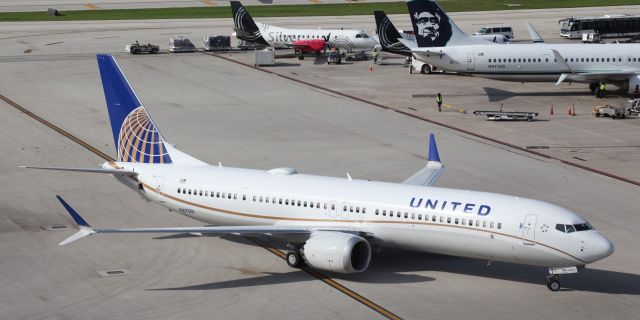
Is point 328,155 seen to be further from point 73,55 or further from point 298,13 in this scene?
point 298,13

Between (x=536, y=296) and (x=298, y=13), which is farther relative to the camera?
(x=298, y=13)

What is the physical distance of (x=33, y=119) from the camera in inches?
2938

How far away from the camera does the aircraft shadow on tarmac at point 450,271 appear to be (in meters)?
38.5

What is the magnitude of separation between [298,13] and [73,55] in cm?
5163

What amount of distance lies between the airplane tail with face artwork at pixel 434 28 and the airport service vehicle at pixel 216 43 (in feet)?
109

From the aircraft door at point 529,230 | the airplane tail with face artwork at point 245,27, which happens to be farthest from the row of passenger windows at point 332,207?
the airplane tail with face artwork at point 245,27

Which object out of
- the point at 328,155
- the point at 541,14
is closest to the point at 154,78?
the point at 328,155

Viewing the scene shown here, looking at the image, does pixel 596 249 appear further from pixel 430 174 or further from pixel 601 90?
pixel 601 90

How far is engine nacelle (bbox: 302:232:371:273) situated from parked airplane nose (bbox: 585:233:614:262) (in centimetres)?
822

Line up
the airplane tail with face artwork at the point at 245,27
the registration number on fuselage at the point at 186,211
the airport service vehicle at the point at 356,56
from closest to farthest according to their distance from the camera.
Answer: the registration number on fuselage at the point at 186,211, the airport service vehicle at the point at 356,56, the airplane tail with face artwork at the point at 245,27

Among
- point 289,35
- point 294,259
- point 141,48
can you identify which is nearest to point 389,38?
point 289,35

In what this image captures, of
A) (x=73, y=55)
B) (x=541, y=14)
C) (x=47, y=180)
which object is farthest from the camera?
(x=541, y=14)

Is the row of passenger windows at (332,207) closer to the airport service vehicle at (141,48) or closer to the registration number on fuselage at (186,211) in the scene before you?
the registration number on fuselage at (186,211)

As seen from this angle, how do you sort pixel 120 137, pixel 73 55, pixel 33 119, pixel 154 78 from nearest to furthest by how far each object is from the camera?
1. pixel 120 137
2. pixel 33 119
3. pixel 154 78
4. pixel 73 55
